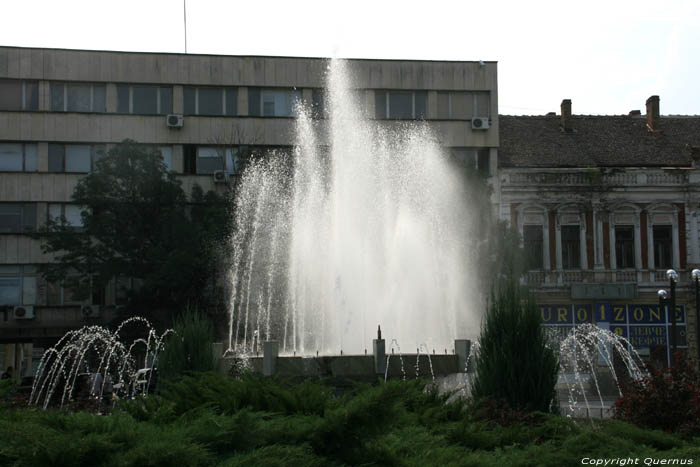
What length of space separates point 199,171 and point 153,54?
5333 mm

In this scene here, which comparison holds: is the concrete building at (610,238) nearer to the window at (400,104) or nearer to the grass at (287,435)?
the window at (400,104)

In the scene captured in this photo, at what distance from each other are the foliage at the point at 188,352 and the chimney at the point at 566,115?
31.0 metres

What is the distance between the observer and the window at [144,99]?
37281 millimetres

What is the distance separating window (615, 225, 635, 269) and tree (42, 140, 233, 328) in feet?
57.0

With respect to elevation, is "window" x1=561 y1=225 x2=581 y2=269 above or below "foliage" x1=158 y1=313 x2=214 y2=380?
above

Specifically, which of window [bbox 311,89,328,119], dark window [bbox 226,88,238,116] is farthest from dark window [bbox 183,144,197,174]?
window [bbox 311,89,328,119]

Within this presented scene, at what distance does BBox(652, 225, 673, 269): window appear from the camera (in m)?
38.6

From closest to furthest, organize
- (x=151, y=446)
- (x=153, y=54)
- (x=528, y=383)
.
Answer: (x=151, y=446), (x=528, y=383), (x=153, y=54)

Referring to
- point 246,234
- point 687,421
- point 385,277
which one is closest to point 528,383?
point 687,421

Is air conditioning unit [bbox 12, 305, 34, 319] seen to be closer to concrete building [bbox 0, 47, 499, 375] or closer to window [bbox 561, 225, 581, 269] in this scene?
concrete building [bbox 0, 47, 499, 375]

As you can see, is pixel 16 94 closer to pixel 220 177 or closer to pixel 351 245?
pixel 220 177

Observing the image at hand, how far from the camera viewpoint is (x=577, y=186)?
38062mm

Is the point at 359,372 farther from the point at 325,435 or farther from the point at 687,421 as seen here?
the point at 325,435

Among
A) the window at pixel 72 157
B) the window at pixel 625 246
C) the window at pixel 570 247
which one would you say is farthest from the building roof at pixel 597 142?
the window at pixel 72 157
